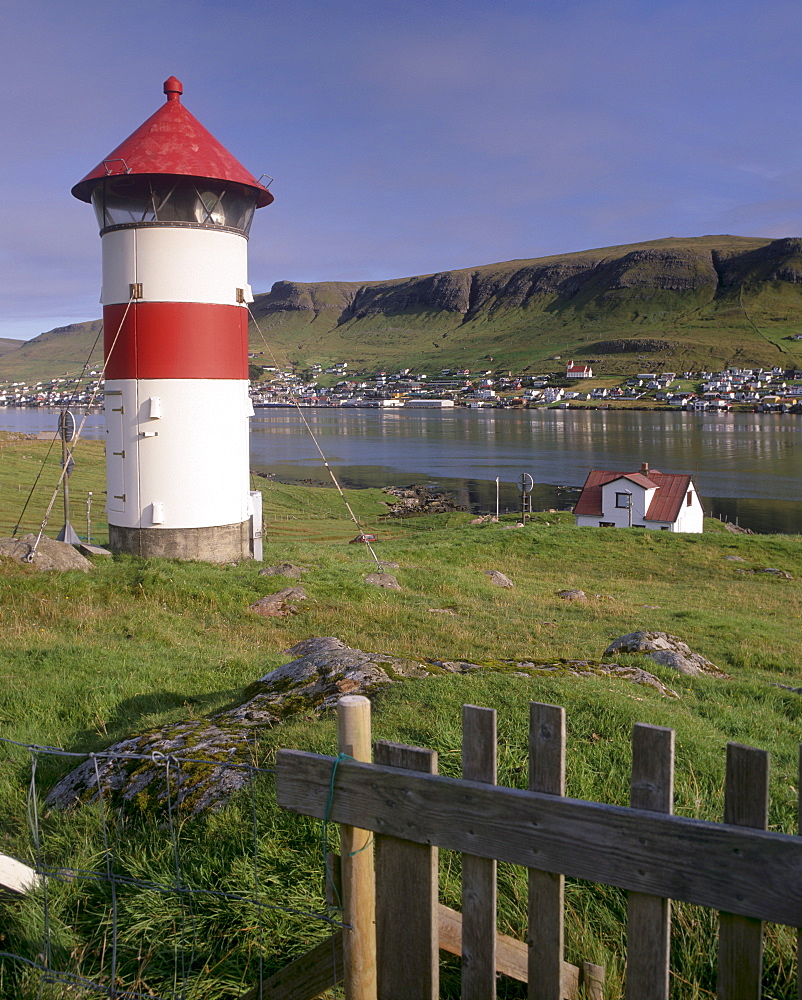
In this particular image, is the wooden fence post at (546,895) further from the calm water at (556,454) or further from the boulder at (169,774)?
the calm water at (556,454)

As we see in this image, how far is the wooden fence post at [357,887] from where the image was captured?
3119mm

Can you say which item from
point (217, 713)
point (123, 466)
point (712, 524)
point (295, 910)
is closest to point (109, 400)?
point (123, 466)

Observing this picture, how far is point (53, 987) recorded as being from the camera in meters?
3.81

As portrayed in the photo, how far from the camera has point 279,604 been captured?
14.3 metres

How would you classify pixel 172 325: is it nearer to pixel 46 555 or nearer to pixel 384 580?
pixel 46 555

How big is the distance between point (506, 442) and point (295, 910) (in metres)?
117

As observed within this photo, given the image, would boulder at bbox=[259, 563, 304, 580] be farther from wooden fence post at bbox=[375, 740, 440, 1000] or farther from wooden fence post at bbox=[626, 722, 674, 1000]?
wooden fence post at bbox=[626, 722, 674, 1000]

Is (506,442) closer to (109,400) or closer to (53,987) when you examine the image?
(109,400)

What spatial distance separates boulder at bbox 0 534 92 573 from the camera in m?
15.0

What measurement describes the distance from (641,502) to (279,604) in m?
35.5

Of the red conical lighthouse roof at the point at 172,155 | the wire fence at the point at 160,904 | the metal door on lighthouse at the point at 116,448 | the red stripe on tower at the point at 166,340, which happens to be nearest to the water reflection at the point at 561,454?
the red stripe on tower at the point at 166,340

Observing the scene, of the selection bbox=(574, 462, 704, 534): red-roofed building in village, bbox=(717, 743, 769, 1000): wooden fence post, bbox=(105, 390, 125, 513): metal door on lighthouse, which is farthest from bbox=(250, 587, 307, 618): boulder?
bbox=(574, 462, 704, 534): red-roofed building in village

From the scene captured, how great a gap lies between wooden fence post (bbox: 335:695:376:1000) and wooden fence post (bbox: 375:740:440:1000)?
0.16 feet

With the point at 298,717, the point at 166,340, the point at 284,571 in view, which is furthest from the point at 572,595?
the point at 298,717
